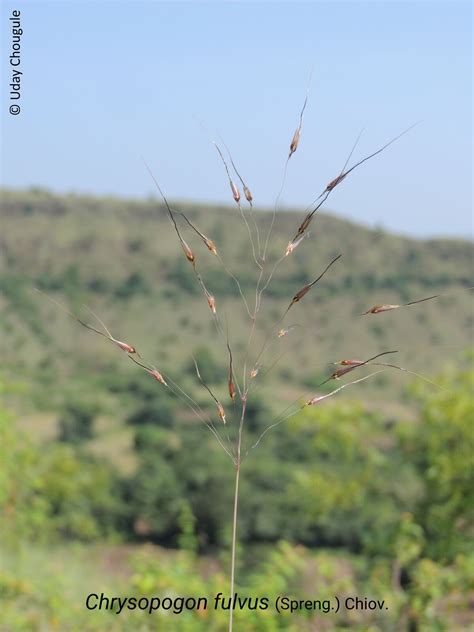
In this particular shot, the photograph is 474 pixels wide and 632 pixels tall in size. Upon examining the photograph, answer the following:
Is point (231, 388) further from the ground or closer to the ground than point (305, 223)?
closer to the ground

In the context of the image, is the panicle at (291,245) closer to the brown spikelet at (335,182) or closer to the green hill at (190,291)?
the brown spikelet at (335,182)

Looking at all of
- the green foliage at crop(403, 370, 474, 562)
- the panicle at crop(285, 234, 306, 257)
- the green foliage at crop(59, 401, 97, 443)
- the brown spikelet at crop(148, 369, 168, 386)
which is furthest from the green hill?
the brown spikelet at crop(148, 369, 168, 386)

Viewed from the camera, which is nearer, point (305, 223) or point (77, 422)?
point (305, 223)

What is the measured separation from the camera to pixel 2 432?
26.4ft

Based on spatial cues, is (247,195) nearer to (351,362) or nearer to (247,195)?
(247,195)

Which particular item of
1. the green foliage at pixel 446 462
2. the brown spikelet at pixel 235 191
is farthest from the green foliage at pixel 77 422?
the brown spikelet at pixel 235 191

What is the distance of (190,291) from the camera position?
1809 inches

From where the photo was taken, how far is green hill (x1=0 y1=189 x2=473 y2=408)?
3938 cm

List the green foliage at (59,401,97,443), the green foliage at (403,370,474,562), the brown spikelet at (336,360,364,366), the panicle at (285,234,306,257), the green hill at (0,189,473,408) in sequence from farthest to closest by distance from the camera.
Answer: the green hill at (0,189,473,408) < the green foliage at (59,401,97,443) < the green foliage at (403,370,474,562) < the panicle at (285,234,306,257) < the brown spikelet at (336,360,364,366)

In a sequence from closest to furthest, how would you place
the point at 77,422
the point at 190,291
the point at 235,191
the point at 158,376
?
the point at 158,376, the point at 235,191, the point at 77,422, the point at 190,291

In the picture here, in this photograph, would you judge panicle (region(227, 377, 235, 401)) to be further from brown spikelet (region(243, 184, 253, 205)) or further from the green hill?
the green hill

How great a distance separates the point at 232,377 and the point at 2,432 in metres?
7.03

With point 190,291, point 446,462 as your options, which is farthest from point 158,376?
point 190,291

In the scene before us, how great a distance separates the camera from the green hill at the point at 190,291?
129ft
